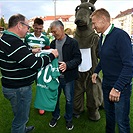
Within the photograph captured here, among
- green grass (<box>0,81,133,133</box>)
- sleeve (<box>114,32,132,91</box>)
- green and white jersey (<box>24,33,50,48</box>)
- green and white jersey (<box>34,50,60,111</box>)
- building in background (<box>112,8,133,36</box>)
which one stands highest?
building in background (<box>112,8,133,36</box>)

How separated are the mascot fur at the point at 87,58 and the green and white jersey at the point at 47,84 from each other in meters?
0.81

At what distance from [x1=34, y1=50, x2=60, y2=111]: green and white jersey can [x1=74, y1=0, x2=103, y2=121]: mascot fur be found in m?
0.81

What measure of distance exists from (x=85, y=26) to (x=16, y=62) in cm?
152

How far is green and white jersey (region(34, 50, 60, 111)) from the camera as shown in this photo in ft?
7.99

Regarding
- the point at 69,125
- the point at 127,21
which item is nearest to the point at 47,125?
the point at 69,125

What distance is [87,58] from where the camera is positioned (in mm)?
3098

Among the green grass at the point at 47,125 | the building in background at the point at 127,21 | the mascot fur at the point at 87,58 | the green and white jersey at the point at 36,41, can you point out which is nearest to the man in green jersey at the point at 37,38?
the green and white jersey at the point at 36,41

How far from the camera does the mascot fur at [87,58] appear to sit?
10.1 feet

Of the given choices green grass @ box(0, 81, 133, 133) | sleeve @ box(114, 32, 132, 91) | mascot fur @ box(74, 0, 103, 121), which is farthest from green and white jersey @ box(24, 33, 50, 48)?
sleeve @ box(114, 32, 132, 91)

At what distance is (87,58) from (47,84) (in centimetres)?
95

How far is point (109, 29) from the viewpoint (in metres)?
2.06

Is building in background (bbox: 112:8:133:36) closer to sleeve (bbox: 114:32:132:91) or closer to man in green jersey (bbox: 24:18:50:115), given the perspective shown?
man in green jersey (bbox: 24:18:50:115)

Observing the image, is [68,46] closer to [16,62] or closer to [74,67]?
[74,67]

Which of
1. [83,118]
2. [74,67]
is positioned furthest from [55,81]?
[83,118]
